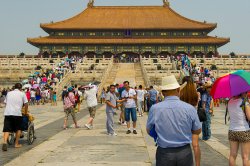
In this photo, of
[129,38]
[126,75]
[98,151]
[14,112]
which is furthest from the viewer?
[129,38]

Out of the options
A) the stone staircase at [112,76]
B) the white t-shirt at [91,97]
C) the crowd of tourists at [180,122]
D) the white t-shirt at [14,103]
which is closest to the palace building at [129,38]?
the stone staircase at [112,76]

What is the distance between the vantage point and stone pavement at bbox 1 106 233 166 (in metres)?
6.71

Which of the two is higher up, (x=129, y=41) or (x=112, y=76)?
(x=129, y=41)

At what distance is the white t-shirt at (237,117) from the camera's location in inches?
202

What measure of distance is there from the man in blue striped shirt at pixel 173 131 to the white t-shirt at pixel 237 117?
56.0 inches

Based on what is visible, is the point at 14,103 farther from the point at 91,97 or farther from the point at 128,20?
the point at 128,20

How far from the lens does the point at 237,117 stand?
517 centimetres

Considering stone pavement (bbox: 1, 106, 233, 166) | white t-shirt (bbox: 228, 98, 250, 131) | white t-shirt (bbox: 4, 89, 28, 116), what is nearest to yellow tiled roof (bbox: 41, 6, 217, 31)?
stone pavement (bbox: 1, 106, 233, 166)

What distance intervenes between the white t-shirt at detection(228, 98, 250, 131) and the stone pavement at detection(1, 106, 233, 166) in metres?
1.64

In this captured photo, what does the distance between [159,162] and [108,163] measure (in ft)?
9.13

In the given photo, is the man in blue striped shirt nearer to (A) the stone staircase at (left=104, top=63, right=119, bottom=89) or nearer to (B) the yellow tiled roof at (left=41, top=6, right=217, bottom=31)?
(A) the stone staircase at (left=104, top=63, right=119, bottom=89)

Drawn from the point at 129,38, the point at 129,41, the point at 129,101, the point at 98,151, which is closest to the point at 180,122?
the point at 98,151

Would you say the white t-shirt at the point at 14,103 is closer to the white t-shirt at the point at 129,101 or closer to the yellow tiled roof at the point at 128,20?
the white t-shirt at the point at 129,101

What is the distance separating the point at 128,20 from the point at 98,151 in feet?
189
